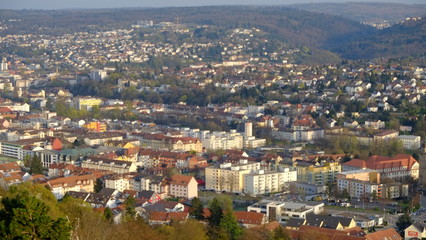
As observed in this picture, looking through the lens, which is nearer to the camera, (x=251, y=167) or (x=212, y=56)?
(x=251, y=167)

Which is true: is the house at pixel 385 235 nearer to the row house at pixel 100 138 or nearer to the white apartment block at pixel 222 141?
the white apartment block at pixel 222 141

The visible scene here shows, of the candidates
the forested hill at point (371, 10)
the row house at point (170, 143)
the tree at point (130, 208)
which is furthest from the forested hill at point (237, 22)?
the tree at point (130, 208)

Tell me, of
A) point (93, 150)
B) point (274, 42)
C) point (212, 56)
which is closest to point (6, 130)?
point (93, 150)

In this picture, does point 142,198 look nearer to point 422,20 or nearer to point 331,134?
point 331,134

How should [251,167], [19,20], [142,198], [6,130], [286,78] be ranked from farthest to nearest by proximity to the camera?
[19,20] → [286,78] → [6,130] → [251,167] → [142,198]

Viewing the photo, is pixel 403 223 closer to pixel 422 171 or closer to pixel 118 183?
pixel 422 171

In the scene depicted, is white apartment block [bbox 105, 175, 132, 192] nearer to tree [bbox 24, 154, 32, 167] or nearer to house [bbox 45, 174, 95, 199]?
house [bbox 45, 174, 95, 199]
